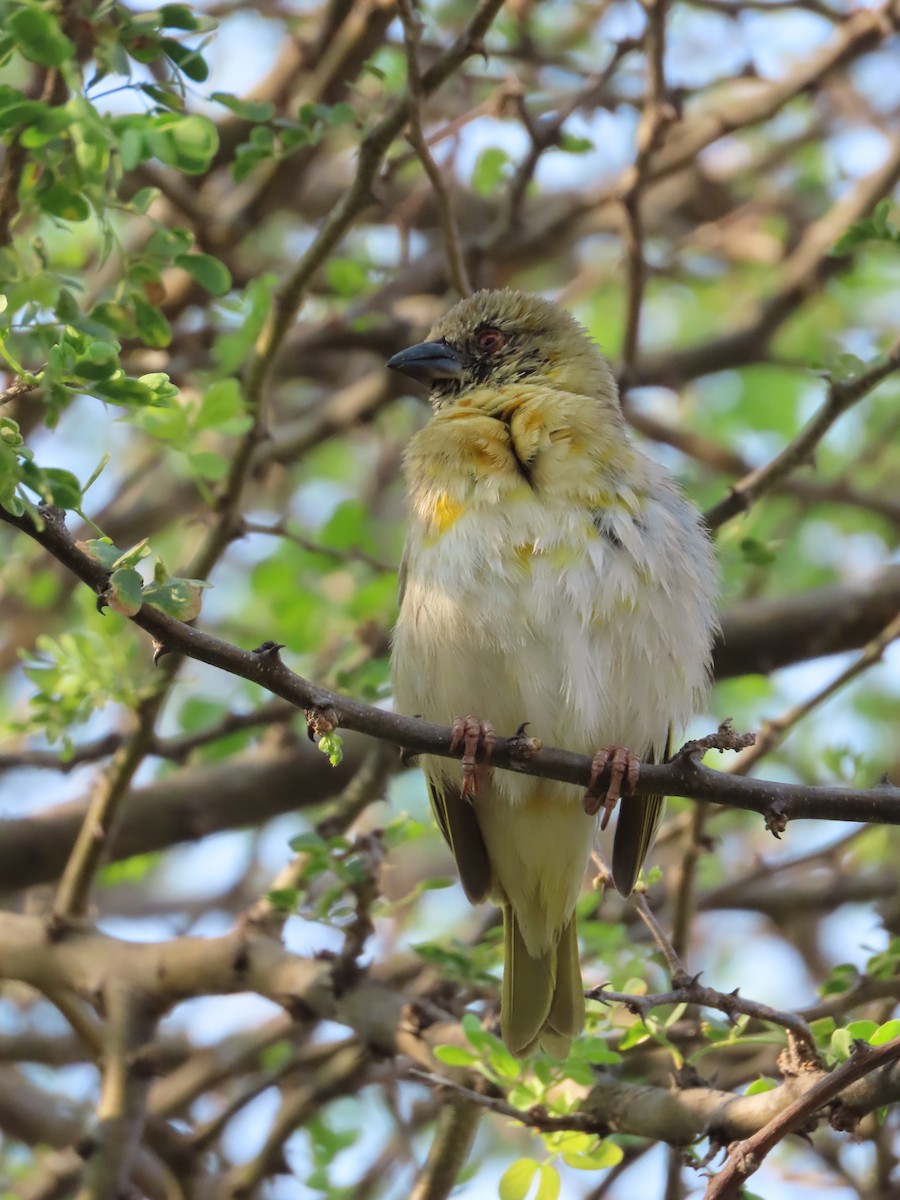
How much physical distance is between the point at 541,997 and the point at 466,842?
65 cm

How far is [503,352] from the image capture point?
16.5 ft

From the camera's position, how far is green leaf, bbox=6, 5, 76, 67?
8.91 feet

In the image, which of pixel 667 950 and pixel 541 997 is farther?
pixel 541 997

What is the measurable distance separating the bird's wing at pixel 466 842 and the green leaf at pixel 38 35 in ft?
7.89

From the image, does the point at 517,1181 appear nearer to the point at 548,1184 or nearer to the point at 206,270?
the point at 548,1184

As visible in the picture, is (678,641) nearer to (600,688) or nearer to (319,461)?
(600,688)

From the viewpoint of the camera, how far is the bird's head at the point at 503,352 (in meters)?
4.88

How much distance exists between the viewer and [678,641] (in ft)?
13.5

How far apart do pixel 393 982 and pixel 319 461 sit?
3630mm

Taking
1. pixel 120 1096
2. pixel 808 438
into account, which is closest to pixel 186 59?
pixel 808 438

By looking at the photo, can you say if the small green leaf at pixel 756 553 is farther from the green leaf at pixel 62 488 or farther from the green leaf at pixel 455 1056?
the green leaf at pixel 62 488

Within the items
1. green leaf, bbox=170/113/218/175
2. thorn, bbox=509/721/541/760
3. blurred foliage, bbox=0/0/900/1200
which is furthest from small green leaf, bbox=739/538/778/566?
green leaf, bbox=170/113/218/175

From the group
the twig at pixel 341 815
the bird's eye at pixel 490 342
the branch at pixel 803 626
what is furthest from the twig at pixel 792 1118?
the bird's eye at pixel 490 342

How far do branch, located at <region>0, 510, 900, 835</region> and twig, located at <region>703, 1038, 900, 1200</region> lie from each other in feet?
1.42
